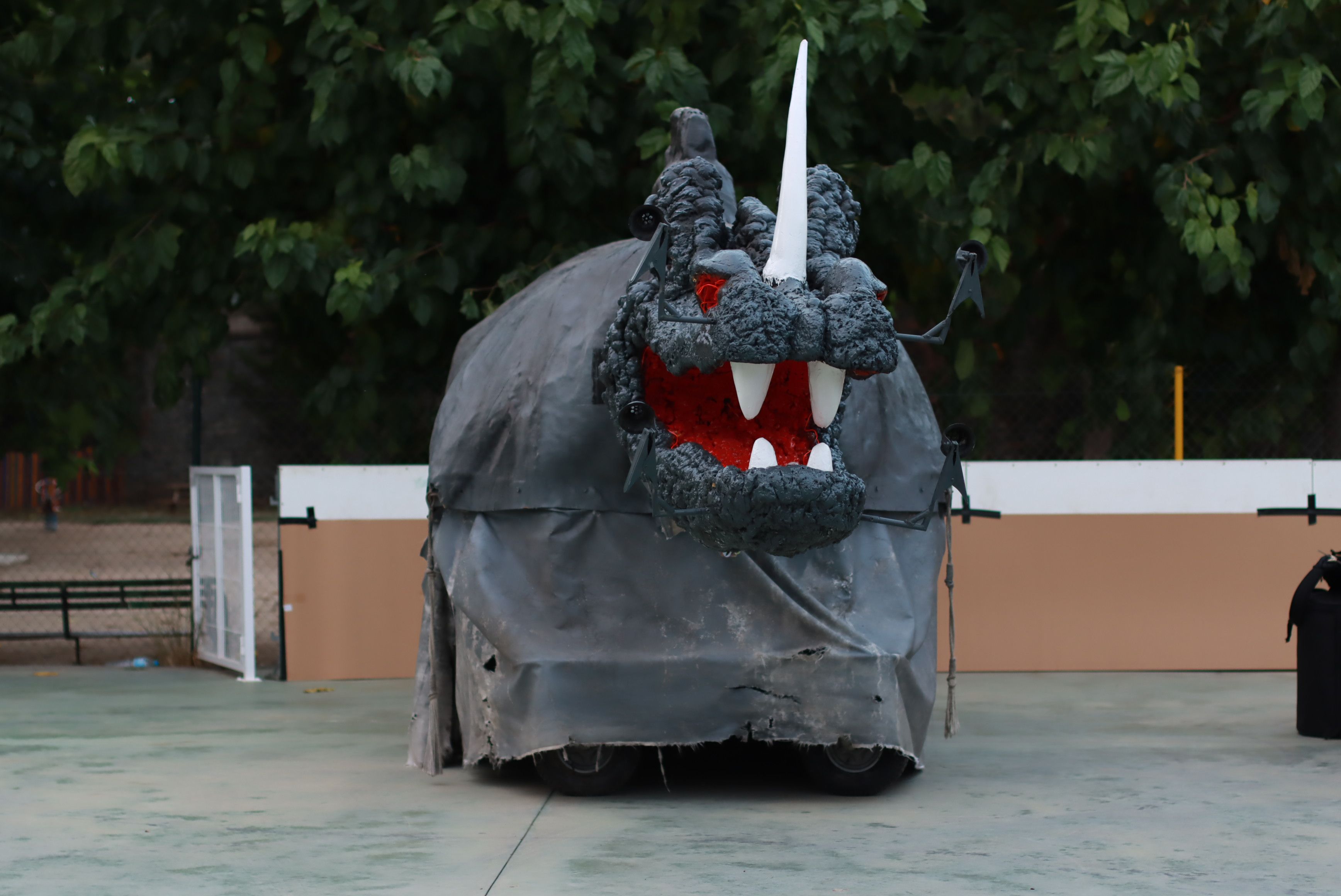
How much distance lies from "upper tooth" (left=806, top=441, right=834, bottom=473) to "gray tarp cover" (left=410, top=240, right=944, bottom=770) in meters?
1.18

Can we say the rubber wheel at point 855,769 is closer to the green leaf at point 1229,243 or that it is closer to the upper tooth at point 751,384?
the upper tooth at point 751,384

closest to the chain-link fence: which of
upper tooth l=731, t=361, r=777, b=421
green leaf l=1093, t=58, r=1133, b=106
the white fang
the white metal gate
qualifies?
green leaf l=1093, t=58, r=1133, b=106

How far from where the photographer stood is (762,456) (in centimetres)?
506

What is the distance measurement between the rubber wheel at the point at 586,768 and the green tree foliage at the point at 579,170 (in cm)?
444

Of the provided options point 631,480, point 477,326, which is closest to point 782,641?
point 631,480

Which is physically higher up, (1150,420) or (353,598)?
(1150,420)

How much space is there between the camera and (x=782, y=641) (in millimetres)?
6219

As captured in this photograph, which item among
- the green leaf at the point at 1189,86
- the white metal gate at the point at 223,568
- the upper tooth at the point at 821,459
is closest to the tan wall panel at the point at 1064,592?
the white metal gate at the point at 223,568

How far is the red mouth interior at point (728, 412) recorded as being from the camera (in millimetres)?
5227

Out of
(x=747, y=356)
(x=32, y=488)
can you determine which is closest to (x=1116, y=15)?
(x=747, y=356)

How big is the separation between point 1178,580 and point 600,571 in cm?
516

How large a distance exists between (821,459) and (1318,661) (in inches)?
143

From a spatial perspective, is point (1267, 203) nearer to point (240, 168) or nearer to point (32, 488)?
point (240, 168)

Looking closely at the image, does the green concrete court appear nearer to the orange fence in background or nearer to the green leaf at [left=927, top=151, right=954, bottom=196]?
the green leaf at [left=927, top=151, right=954, bottom=196]
